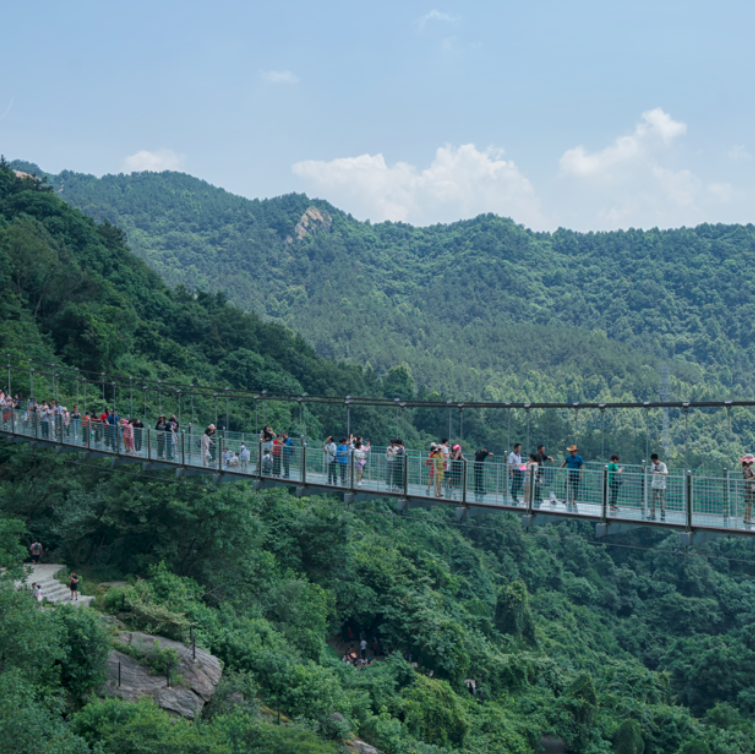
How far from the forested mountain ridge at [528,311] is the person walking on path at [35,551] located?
9593 cm

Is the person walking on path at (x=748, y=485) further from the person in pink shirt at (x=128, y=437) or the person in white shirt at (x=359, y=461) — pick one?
the person in pink shirt at (x=128, y=437)

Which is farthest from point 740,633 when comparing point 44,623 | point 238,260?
point 238,260

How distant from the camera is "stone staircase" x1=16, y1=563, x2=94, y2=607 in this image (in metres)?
24.0

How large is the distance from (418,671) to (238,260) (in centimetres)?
16370

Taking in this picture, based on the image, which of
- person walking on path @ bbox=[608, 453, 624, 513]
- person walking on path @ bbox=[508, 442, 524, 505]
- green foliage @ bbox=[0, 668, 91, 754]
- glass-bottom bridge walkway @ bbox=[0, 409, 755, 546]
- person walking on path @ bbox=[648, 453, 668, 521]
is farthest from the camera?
green foliage @ bbox=[0, 668, 91, 754]

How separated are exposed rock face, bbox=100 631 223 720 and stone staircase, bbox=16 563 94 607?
1.85 metres

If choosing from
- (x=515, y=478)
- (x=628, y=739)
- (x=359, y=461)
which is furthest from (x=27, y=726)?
(x=628, y=739)

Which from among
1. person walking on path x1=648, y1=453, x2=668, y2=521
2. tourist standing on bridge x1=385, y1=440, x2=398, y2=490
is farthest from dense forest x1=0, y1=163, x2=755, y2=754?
person walking on path x1=648, y1=453, x2=668, y2=521

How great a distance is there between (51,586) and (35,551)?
7.45 feet

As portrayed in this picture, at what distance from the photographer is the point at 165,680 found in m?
22.8

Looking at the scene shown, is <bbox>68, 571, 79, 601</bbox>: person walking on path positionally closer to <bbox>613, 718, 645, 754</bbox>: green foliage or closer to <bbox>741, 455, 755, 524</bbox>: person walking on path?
<bbox>741, 455, 755, 524</bbox>: person walking on path

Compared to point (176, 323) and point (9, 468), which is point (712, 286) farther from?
point (9, 468)

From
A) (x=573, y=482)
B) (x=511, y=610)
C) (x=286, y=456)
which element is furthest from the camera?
(x=511, y=610)

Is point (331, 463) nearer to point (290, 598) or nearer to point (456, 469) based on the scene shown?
point (456, 469)
